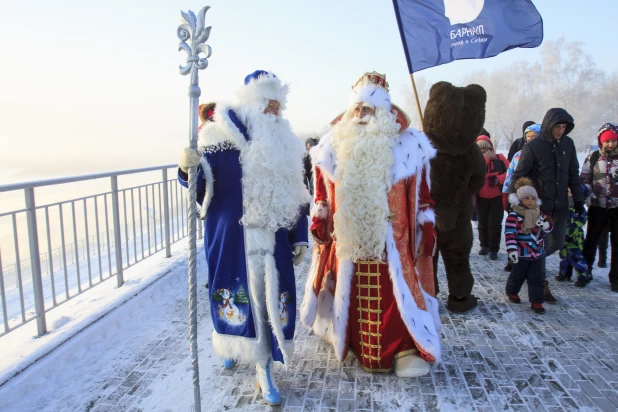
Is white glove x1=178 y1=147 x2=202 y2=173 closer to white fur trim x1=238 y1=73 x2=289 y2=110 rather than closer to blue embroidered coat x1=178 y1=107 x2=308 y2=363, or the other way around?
blue embroidered coat x1=178 y1=107 x2=308 y2=363

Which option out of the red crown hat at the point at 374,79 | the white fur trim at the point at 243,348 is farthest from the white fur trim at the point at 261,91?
the white fur trim at the point at 243,348

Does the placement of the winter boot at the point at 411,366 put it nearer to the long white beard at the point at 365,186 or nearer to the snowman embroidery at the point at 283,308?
the long white beard at the point at 365,186

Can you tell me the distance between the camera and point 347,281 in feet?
9.88

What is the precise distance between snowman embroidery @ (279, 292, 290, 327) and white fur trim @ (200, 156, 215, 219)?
0.77 m

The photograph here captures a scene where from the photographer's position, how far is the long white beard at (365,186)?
9.37ft

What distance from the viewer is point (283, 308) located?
2.70m

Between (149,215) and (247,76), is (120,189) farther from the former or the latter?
(247,76)

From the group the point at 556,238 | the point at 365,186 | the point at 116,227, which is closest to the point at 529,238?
the point at 556,238

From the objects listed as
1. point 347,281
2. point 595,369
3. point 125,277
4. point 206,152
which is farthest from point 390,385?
point 125,277

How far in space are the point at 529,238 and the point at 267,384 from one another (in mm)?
3081

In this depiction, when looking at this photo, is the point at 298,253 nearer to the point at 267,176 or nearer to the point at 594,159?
the point at 267,176

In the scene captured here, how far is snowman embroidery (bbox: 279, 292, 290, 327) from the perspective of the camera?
Result: 8.79 ft

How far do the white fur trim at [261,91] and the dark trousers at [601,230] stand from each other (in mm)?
4358

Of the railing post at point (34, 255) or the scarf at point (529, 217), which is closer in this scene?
the railing post at point (34, 255)
